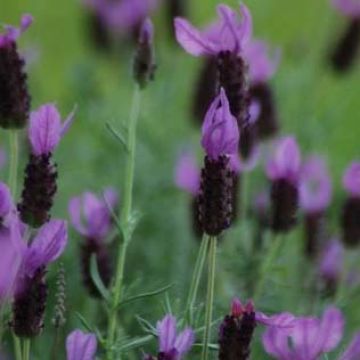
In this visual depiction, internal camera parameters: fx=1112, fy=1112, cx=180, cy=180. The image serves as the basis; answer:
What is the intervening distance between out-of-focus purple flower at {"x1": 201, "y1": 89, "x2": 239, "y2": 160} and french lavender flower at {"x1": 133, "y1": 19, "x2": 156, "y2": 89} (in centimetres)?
26

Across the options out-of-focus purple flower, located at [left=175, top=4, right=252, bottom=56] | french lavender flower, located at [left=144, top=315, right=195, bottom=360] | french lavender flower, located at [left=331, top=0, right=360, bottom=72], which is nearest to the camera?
french lavender flower, located at [left=144, top=315, right=195, bottom=360]

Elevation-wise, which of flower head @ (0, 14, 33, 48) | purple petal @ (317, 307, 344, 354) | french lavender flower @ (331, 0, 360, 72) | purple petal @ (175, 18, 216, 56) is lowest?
purple petal @ (317, 307, 344, 354)

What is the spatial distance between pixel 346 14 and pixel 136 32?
0.51m

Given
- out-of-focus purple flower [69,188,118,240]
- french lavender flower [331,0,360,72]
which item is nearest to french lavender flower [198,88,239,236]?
out-of-focus purple flower [69,188,118,240]

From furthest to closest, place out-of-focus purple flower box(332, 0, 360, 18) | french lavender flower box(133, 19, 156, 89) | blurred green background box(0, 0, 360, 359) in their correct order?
out-of-focus purple flower box(332, 0, 360, 18), blurred green background box(0, 0, 360, 359), french lavender flower box(133, 19, 156, 89)

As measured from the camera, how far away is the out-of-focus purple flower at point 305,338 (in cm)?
108

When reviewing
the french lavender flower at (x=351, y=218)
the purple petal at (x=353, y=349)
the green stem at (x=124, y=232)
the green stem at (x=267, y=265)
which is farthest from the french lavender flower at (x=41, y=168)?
the french lavender flower at (x=351, y=218)

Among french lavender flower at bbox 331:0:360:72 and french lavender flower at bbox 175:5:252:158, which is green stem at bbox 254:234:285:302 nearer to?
french lavender flower at bbox 175:5:252:158

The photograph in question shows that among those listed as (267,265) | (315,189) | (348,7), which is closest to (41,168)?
(267,265)

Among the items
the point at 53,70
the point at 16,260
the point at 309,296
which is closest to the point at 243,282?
the point at 309,296

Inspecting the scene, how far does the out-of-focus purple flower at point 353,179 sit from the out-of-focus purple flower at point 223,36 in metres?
0.34

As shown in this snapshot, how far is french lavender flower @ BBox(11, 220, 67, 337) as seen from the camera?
3.52ft

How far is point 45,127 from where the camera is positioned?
114 centimetres

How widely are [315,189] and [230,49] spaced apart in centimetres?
88
